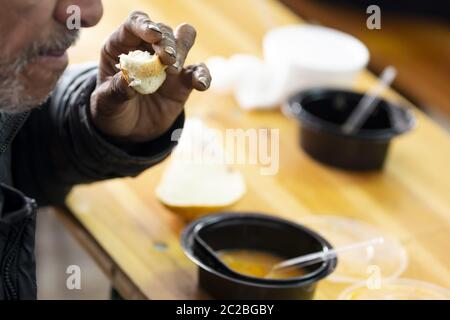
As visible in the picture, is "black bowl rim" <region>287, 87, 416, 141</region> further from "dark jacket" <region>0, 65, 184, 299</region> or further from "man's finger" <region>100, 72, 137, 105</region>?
"man's finger" <region>100, 72, 137, 105</region>

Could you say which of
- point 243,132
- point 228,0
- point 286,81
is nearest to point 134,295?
point 243,132

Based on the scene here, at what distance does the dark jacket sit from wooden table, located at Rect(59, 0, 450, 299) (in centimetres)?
7

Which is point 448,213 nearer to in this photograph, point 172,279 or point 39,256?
point 172,279

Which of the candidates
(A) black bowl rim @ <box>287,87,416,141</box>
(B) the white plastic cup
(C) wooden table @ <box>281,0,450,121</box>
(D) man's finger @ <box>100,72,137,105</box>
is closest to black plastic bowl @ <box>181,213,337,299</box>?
(D) man's finger @ <box>100,72,137,105</box>

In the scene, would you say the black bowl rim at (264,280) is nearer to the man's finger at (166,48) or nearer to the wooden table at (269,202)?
the wooden table at (269,202)

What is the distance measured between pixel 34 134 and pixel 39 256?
138 centimetres

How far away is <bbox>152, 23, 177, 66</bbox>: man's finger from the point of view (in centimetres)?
111

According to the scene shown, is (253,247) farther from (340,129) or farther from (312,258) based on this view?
(340,129)

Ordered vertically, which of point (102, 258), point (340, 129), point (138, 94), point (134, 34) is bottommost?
point (102, 258)

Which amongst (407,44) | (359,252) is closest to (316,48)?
(359,252)

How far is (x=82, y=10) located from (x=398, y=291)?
0.63m

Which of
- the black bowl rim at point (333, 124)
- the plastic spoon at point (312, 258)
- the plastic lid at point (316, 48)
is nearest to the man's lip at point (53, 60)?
the plastic spoon at point (312, 258)

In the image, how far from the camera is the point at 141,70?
112 centimetres

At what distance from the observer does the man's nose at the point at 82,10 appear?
3.71 ft
